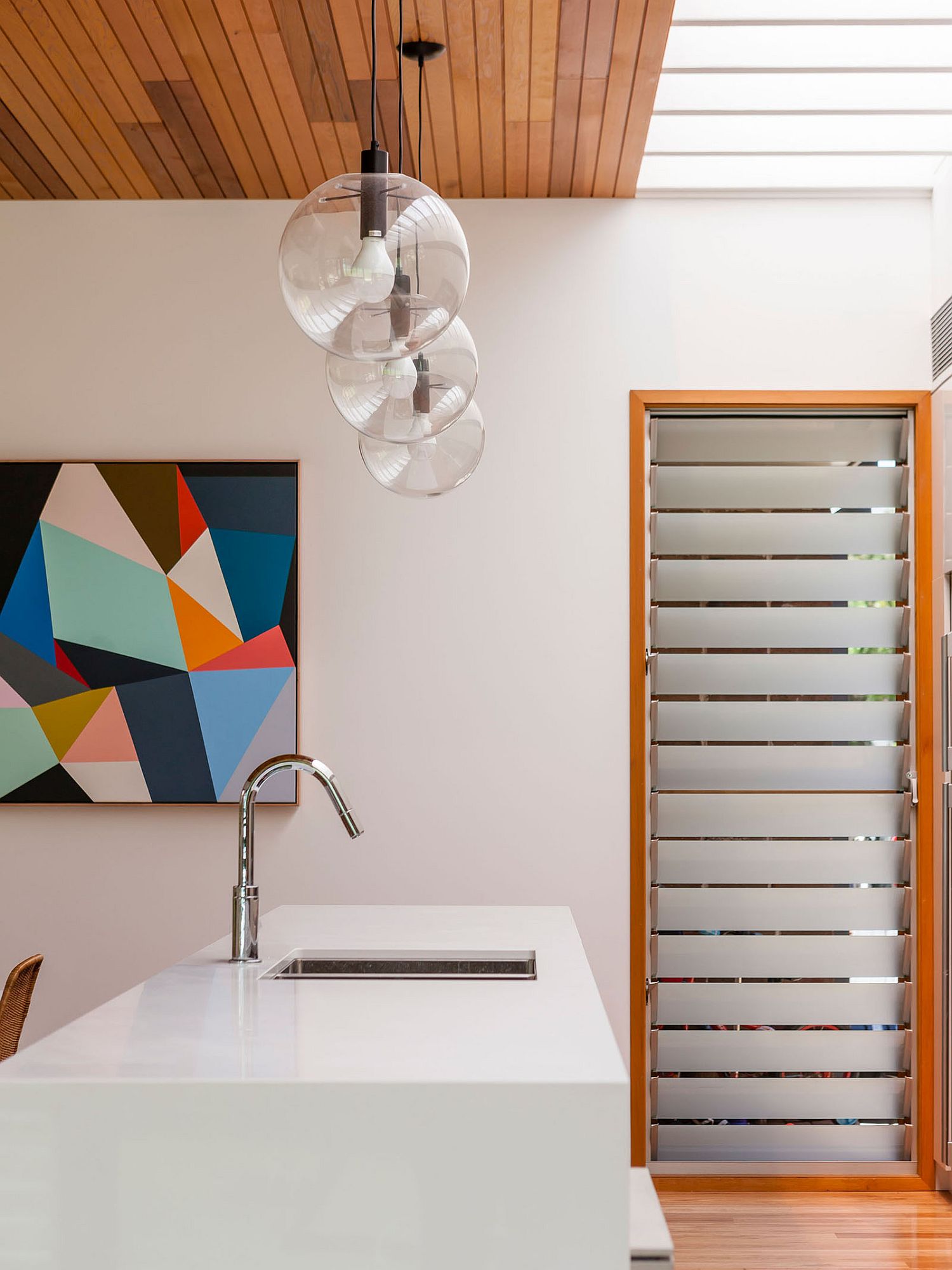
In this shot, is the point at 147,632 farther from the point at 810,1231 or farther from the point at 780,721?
the point at 810,1231

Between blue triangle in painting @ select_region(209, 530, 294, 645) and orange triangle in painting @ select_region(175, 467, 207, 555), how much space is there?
0.05 meters

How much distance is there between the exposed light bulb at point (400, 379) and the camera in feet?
6.31

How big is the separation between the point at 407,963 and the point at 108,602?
1832mm

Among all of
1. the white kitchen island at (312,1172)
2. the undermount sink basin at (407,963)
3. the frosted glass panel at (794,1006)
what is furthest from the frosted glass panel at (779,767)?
the white kitchen island at (312,1172)

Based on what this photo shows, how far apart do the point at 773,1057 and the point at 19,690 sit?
256 centimetres

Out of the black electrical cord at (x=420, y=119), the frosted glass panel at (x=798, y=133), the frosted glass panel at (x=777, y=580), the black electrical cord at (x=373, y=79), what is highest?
the frosted glass panel at (x=798, y=133)

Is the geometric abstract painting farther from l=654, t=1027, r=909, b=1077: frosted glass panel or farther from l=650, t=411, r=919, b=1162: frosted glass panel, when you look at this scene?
l=654, t=1027, r=909, b=1077: frosted glass panel

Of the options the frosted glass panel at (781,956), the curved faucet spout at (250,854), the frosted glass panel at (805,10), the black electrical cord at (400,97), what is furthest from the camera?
the frosted glass panel at (781,956)

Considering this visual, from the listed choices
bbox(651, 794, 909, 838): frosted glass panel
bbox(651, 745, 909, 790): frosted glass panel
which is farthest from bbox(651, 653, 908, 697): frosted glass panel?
bbox(651, 794, 909, 838): frosted glass panel

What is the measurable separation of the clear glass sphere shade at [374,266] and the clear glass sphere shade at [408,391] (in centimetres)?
45

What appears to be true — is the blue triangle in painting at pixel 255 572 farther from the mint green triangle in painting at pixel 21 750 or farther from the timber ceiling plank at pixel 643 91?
the timber ceiling plank at pixel 643 91

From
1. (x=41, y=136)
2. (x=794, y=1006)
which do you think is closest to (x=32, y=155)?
(x=41, y=136)

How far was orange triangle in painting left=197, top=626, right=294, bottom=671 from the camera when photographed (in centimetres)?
355

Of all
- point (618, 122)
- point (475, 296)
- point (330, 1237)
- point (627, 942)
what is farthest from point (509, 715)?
point (330, 1237)
